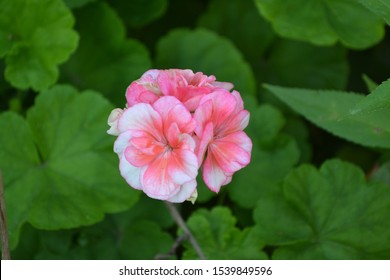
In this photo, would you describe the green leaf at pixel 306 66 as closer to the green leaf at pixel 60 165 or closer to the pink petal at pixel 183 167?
the green leaf at pixel 60 165

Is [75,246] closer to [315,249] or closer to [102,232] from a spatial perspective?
[102,232]

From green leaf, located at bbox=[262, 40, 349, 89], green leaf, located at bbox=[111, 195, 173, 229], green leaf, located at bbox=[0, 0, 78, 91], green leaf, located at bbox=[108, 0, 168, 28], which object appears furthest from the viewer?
green leaf, located at bbox=[262, 40, 349, 89]

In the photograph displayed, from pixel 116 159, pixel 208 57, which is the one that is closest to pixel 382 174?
pixel 208 57

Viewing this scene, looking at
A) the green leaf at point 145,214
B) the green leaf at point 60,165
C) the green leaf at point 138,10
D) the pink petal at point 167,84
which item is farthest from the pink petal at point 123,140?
the green leaf at point 138,10

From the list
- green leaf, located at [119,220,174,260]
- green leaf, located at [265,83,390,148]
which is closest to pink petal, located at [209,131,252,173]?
green leaf, located at [265,83,390,148]

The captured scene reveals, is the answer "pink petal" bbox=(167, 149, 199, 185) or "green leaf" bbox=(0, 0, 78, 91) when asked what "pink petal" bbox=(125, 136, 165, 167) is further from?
"green leaf" bbox=(0, 0, 78, 91)

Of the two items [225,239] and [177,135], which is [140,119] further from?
[225,239]
